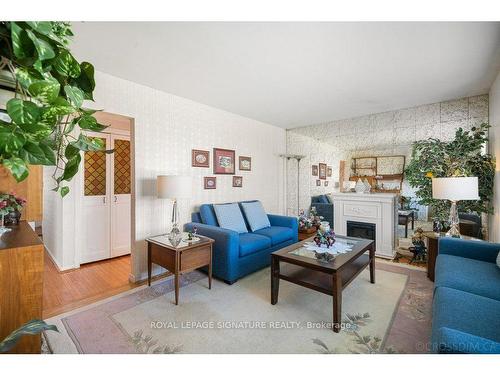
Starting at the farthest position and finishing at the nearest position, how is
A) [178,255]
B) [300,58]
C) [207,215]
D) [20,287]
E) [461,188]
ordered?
[207,215] < [461,188] < [178,255] < [300,58] < [20,287]

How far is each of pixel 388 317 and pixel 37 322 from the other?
94.2 inches

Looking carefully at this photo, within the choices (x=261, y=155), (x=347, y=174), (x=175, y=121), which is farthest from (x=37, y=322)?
(x=347, y=174)

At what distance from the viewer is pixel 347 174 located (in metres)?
4.50

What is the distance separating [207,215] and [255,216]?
0.80 m

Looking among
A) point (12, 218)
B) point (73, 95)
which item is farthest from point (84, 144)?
point (12, 218)

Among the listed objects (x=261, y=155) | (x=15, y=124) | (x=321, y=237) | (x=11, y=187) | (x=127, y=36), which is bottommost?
(x=321, y=237)

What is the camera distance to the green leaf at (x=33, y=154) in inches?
26.9

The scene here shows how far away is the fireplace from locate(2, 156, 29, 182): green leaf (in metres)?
4.20

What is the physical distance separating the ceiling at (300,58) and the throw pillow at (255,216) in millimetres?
1585

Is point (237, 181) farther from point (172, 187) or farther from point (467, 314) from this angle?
point (467, 314)

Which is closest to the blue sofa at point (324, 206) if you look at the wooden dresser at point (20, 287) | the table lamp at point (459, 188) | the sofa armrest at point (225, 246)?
the table lamp at point (459, 188)

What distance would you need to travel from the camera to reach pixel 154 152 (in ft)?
9.89

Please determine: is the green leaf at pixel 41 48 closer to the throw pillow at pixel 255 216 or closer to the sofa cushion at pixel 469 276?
the sofa cushion at pixel 469 276
